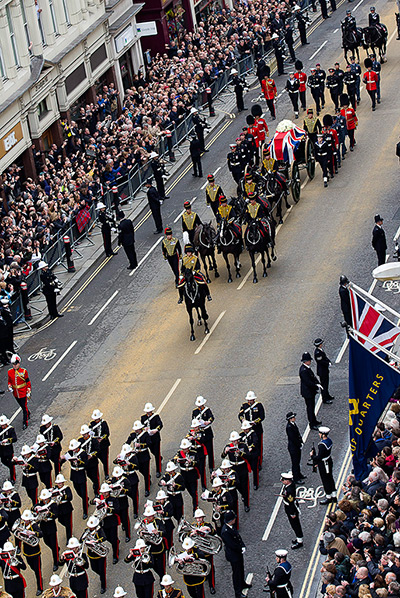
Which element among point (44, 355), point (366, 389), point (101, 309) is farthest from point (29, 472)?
point (101, 309)

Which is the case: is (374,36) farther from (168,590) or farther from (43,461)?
(168,590)

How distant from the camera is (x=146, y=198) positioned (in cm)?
5125

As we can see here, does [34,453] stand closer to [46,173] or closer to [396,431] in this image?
[396,431]

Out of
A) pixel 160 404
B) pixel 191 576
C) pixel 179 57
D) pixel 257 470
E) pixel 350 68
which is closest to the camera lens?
pixel 191 576

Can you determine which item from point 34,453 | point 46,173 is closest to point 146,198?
point 46,173

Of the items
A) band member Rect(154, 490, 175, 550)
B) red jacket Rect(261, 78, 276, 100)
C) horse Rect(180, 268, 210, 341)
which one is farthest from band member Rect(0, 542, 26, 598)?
red jacket Rect(261, 78, 276, 100)

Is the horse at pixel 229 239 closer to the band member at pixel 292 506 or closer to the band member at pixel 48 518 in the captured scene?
the band member at pixel 48 518

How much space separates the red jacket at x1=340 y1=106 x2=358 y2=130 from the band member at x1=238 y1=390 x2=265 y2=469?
63.3 ft

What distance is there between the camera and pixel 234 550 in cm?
2792

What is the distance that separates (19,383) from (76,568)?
9.10m

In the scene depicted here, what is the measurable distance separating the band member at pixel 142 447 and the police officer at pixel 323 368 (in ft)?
14.8

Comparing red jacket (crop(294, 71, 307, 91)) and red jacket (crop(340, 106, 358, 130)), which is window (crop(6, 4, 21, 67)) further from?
→ red jacket (crop(340, 106, 358, 130))

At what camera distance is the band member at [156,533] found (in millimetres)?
28625

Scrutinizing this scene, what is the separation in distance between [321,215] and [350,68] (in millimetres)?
10338
